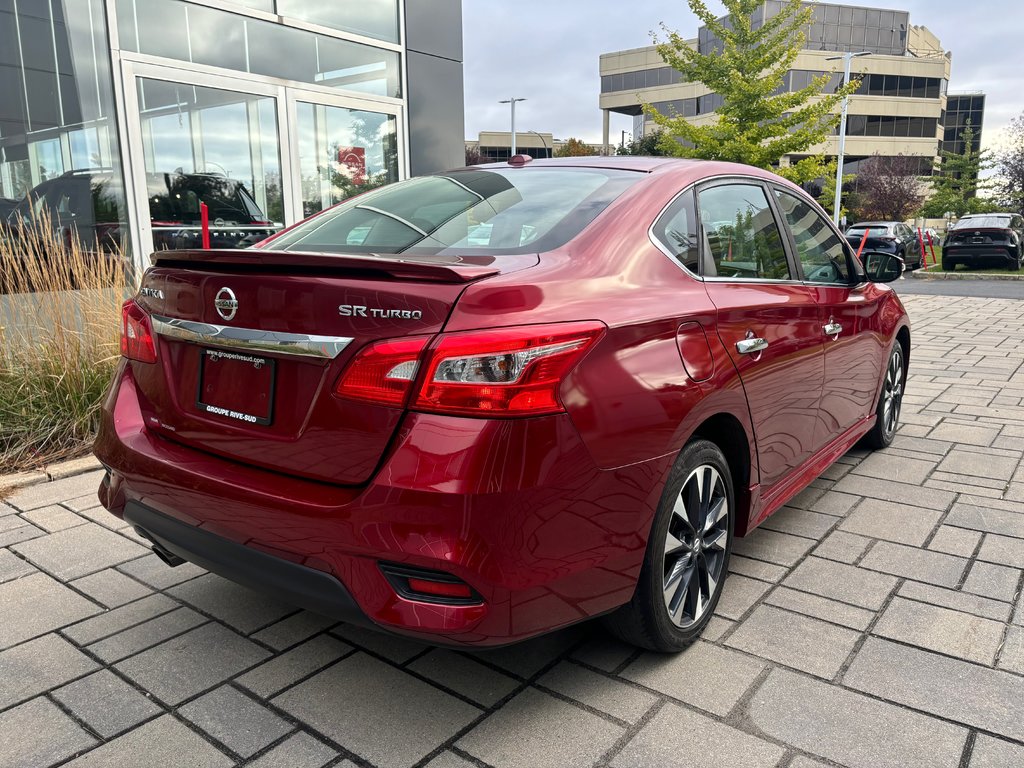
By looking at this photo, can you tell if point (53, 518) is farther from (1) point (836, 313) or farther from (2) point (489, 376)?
(1) point (836, 313)

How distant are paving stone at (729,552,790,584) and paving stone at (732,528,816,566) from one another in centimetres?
4

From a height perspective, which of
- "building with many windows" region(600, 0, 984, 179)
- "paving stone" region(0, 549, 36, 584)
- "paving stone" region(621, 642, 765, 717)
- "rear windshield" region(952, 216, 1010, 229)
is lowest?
"paving stone" region(621, 642, 765, 717)

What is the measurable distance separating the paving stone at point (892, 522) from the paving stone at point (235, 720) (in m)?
2.61

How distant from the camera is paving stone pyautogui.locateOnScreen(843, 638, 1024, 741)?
222 centimetres

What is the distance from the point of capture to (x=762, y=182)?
→ 3.35 metres

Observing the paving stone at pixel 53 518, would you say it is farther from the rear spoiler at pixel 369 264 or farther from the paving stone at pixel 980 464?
the paving stone at pixel 980 464

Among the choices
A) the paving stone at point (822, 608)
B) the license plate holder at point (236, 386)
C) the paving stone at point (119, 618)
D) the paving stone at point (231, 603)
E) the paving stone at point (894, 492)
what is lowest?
the paving stone at point (894, 492)

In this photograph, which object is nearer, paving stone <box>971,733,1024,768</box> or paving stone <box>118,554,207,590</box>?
paving stone <box>971,733,1024,768</box>

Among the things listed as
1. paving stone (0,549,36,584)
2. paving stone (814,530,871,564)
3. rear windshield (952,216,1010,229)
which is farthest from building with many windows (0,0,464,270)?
rear windshield (952,216,1010,229)

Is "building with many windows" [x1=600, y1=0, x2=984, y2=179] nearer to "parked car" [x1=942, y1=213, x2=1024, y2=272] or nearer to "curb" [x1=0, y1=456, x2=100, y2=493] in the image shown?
"parked car" [x1=942, y1=213, x2=1024, y2=272]

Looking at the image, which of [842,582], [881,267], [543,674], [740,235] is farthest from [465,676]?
[881,267]

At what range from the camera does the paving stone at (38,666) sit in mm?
2375

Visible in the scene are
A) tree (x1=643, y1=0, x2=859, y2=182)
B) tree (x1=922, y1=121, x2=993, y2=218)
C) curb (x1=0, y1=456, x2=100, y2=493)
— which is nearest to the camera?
curb (x1=0, y1=456, x2=100, y2=493)

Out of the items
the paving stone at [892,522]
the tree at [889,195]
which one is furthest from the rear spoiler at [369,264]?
the tree at [889,195]
